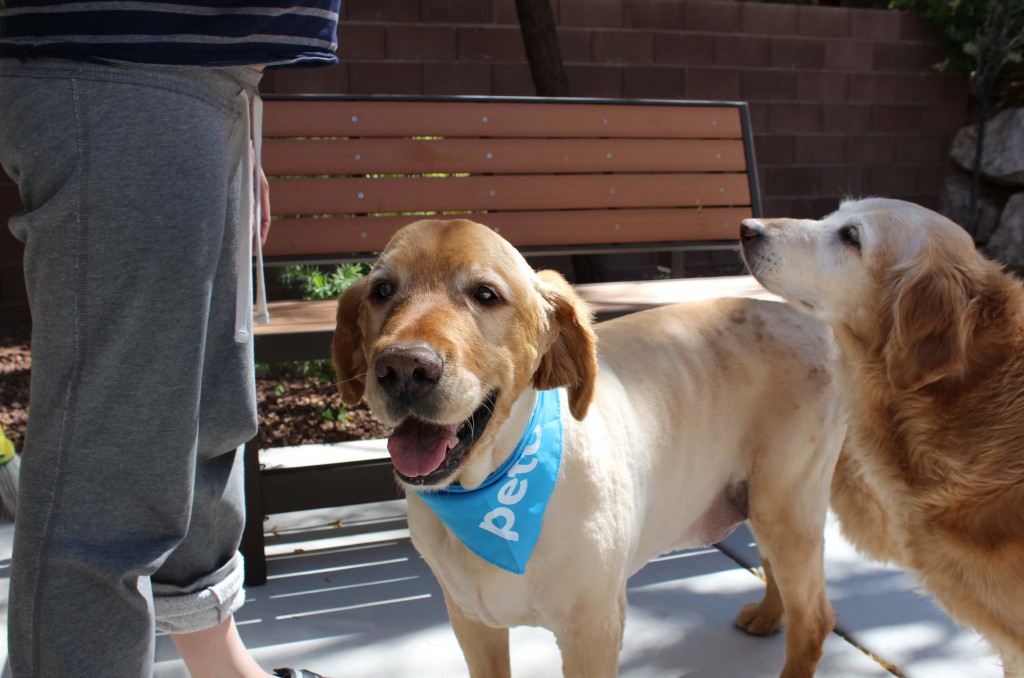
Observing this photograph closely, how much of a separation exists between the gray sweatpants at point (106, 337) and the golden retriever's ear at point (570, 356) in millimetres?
915

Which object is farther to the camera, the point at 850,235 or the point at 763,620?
the point at 763,620

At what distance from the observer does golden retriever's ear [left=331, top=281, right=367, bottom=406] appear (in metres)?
2.56

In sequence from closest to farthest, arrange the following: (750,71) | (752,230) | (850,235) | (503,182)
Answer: (850,235)
(752,230)
(503,182)
(750,71)

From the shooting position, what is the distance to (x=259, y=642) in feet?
10.8

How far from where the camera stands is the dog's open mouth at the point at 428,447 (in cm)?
215

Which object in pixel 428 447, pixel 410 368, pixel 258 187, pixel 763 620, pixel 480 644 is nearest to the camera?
pixel 410 368

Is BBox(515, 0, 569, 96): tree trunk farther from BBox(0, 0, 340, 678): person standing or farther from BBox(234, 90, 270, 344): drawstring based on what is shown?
BBox(0, 0, 340, 678): person standing

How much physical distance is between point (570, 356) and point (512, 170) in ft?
8.93

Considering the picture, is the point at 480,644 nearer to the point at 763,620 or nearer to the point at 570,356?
the point at 570,356

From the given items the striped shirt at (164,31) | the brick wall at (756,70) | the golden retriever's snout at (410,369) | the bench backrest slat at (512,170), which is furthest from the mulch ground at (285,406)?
the striped shirt at (164,31)

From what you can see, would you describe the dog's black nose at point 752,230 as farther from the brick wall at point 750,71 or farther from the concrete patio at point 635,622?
the brick wall at point 750,71

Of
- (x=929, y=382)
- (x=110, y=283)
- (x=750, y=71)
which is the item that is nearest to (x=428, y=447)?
(x=110, y=283)

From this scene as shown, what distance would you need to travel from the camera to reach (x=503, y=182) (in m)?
5.00

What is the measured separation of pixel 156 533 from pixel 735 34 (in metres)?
8.44
